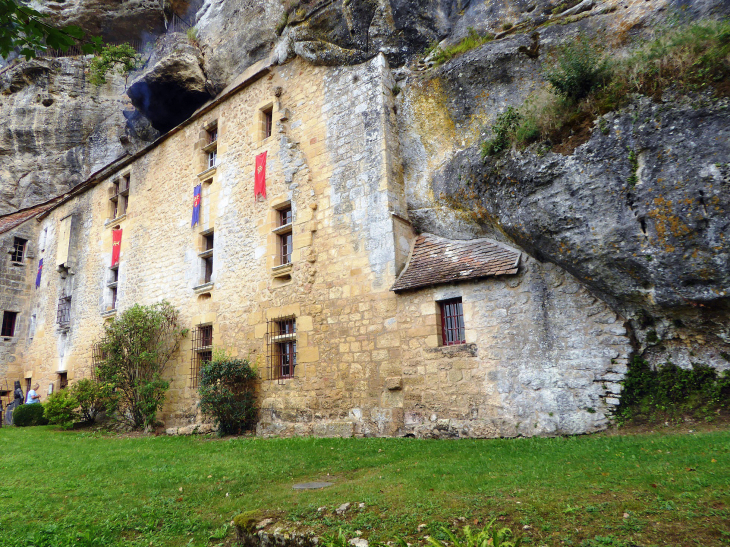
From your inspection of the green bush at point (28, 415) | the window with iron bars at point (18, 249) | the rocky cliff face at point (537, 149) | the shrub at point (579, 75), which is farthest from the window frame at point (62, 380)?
the shrub at point (579, 75)

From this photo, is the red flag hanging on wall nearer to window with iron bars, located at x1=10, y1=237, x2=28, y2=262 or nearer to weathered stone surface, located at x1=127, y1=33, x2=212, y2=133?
weathered stone surface, located at x1=127, y1=33, x2=212, y2=133

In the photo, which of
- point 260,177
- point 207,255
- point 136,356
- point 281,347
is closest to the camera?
point 281,347

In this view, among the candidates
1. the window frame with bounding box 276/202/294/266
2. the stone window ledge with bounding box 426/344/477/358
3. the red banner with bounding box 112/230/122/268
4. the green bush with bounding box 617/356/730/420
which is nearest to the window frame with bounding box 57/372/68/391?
the red banner with bounding box 112/230/122/268

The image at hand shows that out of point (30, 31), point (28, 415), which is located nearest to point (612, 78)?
point (30, 31)

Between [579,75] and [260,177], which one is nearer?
[579,75]

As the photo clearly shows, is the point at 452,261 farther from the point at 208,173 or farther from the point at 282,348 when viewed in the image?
the point at 208,173

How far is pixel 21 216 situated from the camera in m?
21.6

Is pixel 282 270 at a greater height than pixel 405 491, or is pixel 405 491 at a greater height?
pixel 282 270

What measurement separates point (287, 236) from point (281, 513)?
7.83m

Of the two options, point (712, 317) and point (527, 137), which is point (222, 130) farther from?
point (712, 317)

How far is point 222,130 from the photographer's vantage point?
13570 millimetres

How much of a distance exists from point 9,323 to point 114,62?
12.0m

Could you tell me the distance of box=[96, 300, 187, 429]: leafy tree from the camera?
1273 centimetres

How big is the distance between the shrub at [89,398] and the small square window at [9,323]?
8.14 meters
